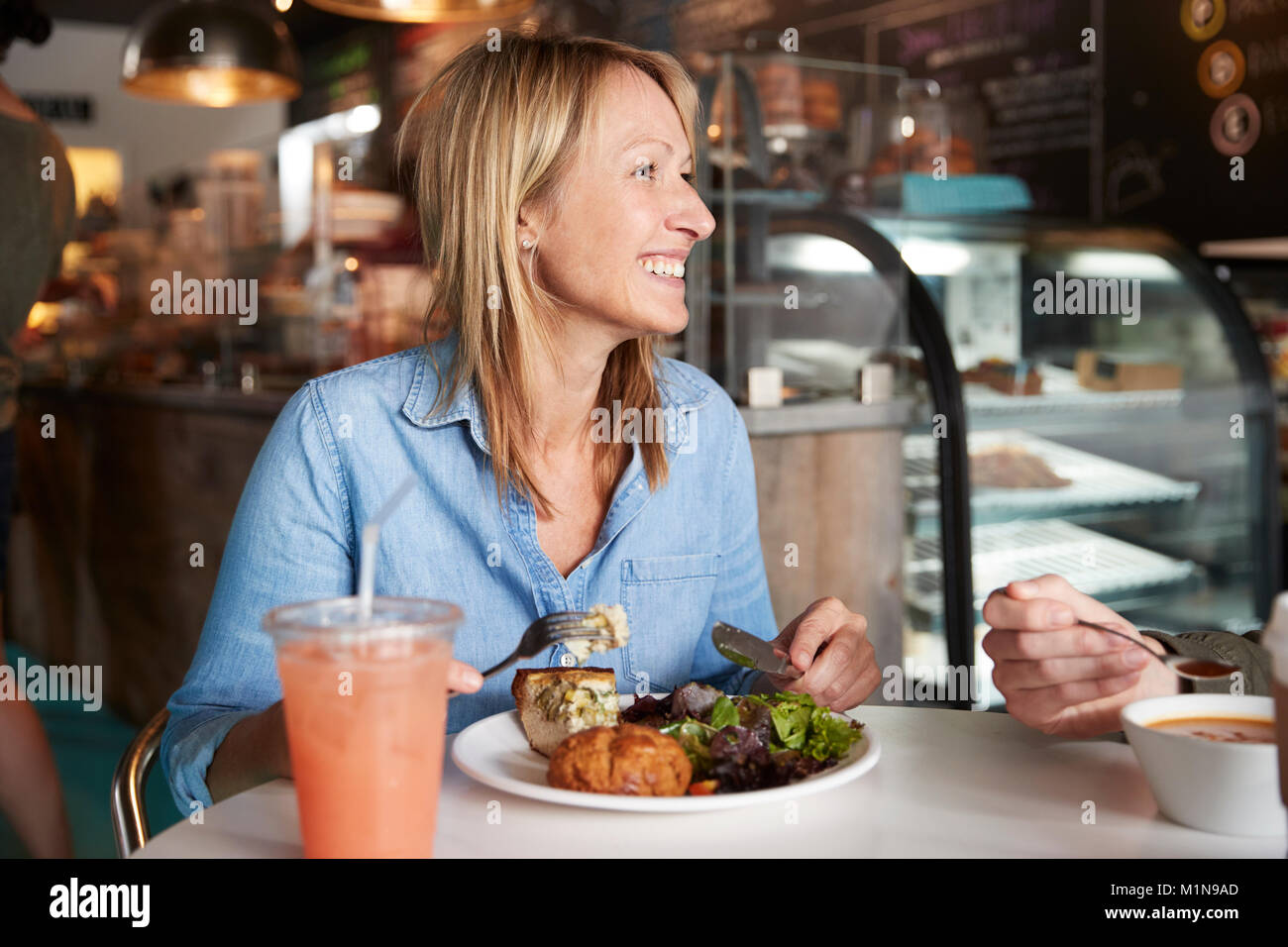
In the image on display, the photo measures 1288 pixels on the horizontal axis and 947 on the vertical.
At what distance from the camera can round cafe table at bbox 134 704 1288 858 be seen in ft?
2.83

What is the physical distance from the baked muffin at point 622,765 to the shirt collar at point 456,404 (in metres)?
0.60

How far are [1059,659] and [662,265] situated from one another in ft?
2.49

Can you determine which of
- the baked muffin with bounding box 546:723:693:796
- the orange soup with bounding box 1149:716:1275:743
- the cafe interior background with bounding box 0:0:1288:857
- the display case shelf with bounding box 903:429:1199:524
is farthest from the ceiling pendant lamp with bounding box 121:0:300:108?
the orange soup with bounding box 1149:716:1275:743

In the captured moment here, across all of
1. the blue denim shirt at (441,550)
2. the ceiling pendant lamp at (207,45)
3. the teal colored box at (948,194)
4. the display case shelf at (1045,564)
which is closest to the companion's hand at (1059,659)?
the blue denim shirt at (441,550)

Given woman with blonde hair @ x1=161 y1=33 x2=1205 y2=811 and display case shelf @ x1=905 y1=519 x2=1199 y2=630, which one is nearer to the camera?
woman with blonde hair @ x1=161 y1=33 x2=1205 y2=811

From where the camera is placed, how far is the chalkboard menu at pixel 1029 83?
14.5ft

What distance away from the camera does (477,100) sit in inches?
60.5

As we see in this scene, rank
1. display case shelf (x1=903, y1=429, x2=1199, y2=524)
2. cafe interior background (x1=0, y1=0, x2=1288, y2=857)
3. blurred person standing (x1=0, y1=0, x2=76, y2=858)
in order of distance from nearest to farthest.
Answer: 1. blurred person standing (x1=0, y1=0, x2=76, y2=858)
2. cafe interior background (x1=0, y1=0, x2=1288, y2=857)
3. display case shelf (x1=903, y1=429, x2=1199, y2=524)

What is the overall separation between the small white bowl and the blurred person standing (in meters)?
2.49

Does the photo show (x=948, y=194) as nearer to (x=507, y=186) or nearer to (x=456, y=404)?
(x=507, y=186)

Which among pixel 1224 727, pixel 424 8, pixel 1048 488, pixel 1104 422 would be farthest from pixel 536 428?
pixel 424 8

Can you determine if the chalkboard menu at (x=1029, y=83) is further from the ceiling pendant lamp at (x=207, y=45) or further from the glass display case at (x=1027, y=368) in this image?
the ceiling pendant lamp at (x=207, y=45)

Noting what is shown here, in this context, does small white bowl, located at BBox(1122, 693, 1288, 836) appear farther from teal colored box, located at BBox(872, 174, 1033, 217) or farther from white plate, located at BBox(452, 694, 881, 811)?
teal colored box, located at BBox(872, 174, 1033, 217)
